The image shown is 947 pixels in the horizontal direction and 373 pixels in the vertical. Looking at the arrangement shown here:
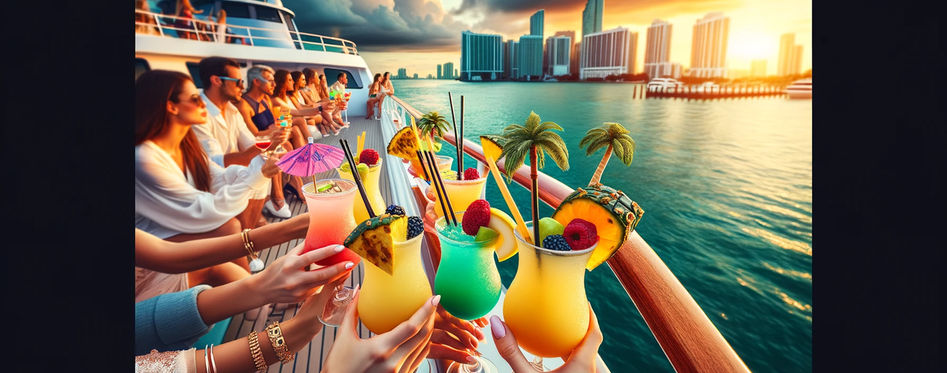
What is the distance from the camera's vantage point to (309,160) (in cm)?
94

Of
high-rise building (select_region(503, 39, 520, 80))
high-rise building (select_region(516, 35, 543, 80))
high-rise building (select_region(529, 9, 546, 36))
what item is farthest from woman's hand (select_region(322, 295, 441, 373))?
high-rise building (select_region(516, 35, 543, 80))

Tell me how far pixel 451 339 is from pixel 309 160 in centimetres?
56

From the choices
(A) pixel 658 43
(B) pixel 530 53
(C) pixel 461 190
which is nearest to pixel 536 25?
(B) pixel 530 53

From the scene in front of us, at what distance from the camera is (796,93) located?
42.6 meters

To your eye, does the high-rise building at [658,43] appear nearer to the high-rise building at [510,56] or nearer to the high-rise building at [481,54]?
the high-rise building at [510,56]

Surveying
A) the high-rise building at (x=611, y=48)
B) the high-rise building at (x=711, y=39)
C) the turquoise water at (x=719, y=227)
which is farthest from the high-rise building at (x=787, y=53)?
the high-rise building at (x=611, y=48)

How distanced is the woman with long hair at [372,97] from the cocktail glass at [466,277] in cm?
813

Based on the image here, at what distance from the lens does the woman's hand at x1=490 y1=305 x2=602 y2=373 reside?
50 centimetres

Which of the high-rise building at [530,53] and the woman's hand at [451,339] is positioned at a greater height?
the high-rise building at [530,53]

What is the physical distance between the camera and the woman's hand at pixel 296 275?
0.68 metres
